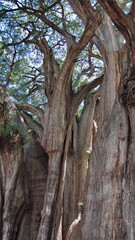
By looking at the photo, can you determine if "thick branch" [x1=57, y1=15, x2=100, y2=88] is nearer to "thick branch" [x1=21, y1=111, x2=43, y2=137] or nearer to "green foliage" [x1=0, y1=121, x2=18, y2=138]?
"green foliage" [x1=0, y1=121, x2=18, y2=138]

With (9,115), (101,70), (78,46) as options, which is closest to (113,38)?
(78,46)

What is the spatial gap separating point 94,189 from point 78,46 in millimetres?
3890

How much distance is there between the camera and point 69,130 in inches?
307

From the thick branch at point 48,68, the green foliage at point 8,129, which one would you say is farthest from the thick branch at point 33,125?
the thick branch at point 48,68

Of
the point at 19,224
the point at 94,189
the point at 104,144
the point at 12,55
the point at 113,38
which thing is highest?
the point at 12,55

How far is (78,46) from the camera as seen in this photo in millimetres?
7449

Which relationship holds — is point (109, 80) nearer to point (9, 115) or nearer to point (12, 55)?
point (9, 115)

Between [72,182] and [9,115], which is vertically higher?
[9,115]

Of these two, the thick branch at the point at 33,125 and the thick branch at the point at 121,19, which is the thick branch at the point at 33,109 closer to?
the thick branch at the point at 33,125

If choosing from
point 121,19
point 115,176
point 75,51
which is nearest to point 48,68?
point 75,51

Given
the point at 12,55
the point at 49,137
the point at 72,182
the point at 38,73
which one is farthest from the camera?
the point at 38,73

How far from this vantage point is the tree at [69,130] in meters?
4.63

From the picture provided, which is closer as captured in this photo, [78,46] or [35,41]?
Answer: [78,46]

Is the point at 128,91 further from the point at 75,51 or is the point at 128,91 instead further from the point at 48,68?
the point at 48,68
